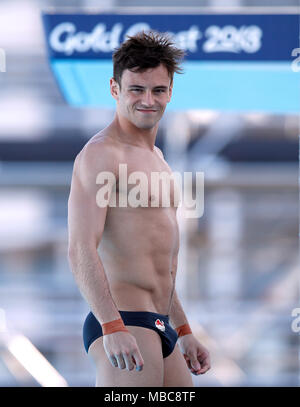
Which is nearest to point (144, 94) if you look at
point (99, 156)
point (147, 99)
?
point (147, 99)

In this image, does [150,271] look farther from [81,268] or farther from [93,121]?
[93,121]

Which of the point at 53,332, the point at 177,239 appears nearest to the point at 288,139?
the point at 53,332

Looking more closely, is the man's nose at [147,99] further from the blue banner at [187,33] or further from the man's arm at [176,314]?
the blue banner at [187,33]

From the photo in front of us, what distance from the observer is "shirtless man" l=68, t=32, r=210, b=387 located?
1437mm

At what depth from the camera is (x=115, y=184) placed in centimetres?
152

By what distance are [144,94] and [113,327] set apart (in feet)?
1.76

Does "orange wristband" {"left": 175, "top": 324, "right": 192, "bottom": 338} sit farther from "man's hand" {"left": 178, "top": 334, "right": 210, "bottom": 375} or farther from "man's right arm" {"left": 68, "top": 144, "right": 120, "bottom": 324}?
"man's right arm" {"left": 68, "top": 144, "right": 120, "bottom": 324}

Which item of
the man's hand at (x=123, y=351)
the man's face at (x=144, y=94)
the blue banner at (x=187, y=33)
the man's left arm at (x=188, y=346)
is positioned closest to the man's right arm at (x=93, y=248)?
the man's hand at (x=123, y=351)

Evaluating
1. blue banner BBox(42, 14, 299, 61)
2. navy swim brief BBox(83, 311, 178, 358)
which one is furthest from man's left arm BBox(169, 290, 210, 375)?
blue banner BBox(42, 14, 299, 61)

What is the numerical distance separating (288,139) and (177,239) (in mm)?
4600

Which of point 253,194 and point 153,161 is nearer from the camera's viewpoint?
point 153,161

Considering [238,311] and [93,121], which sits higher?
[93,121]

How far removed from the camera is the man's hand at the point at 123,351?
1.37 meters

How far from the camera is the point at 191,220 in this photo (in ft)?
17.6
